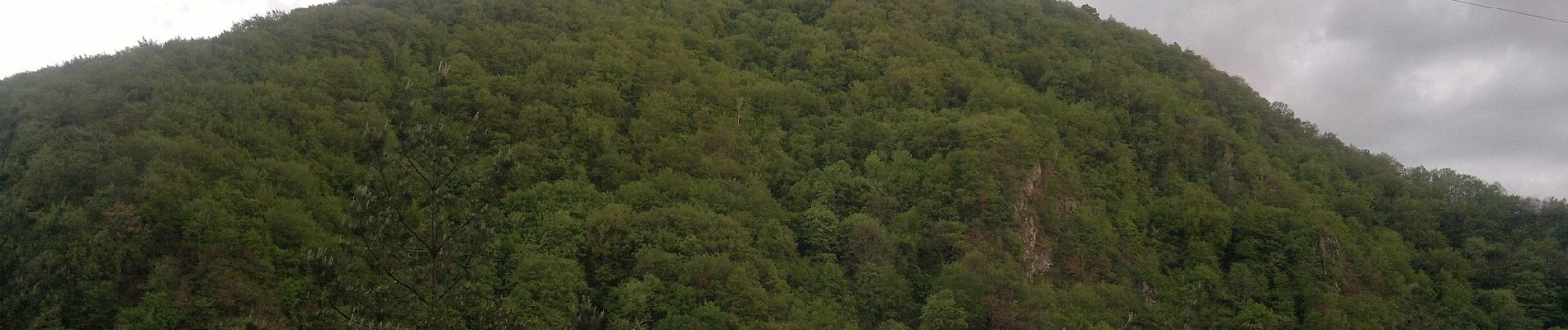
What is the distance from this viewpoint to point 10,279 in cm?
5450

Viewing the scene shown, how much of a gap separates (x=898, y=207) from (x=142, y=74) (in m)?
56.5

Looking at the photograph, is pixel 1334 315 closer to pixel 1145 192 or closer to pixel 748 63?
pixel 1145 192

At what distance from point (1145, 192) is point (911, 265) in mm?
27687

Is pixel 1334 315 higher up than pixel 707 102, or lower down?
lower down

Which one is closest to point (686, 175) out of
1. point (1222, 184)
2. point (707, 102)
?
point (707, 102)

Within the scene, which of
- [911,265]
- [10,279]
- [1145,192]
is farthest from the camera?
[1145,192]

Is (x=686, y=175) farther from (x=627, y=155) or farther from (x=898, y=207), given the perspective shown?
(x=898, y=207)

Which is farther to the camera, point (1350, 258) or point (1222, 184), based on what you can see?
point (1222, 184)

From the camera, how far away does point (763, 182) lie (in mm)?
84312

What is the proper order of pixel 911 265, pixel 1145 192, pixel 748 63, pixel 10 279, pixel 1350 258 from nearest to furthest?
1. pixel 10 279
2. pixel 911 265
3. pixel 1350 258
4. pixel 1145 192
5. pixel 748 63

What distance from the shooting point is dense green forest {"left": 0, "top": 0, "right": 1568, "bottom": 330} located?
196ft

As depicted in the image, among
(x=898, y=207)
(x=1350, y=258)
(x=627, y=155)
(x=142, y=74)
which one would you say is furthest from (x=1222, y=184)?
(x=142, y=74)

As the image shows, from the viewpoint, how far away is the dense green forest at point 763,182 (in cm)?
5988

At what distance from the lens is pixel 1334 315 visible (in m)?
76.6
